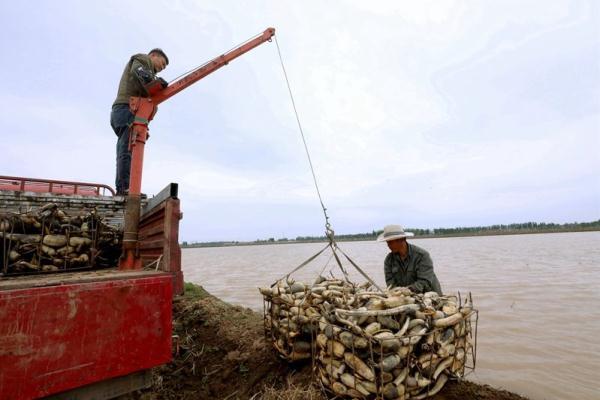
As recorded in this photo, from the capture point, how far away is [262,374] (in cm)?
383

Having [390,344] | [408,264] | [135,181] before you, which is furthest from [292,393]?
[135,181]

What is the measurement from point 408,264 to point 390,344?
192cm

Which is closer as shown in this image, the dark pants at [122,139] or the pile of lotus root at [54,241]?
the pile of lotus root at [54,241]

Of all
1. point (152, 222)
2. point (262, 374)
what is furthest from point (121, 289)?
point (262, 374)

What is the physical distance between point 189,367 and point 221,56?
586 centimetres

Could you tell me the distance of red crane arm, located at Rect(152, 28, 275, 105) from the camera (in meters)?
5.64

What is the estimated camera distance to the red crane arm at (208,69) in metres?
5.64

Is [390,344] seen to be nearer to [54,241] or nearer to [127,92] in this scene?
[54,241]

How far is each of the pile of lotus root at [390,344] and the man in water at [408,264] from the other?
74 centimetres

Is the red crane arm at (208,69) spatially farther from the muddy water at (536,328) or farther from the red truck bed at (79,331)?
the muddy water at (536,328)

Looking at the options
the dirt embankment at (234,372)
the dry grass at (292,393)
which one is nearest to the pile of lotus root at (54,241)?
the dirt embankment at (234,372)

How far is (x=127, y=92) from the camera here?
17.1 ft

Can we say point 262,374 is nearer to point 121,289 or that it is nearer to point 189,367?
point 189,367

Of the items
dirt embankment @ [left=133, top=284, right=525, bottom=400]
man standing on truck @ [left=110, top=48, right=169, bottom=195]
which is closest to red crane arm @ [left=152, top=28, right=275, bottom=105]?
man standing on truck @ [left=110, top=48, right=169, bottom=195]
